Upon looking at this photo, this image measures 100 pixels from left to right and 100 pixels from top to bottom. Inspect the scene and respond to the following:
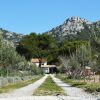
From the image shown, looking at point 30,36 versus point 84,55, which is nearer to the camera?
point 84,55

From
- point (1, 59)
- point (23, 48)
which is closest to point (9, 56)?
point (1, 59)

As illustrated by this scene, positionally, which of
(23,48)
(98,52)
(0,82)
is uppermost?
(23,48)

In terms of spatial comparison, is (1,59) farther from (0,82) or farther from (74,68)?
(74,68)

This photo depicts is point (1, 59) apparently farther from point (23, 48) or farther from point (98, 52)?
point (23, 48)

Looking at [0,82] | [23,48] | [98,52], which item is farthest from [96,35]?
[23,48]

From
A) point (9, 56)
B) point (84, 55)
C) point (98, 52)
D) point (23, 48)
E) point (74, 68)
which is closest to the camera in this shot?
point (98, 52)

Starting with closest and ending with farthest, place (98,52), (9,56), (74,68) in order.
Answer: (98,52) → (9,56) → (74,68)

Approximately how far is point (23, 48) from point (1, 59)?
3343 inches

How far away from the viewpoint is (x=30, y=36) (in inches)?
5999

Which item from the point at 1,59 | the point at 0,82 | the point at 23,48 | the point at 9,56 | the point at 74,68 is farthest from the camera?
the point at 23,48

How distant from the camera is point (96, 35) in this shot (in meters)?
48.9

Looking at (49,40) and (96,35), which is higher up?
(49,40)

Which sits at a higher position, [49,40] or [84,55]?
[49,40]

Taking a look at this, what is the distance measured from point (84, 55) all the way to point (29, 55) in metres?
77.8
